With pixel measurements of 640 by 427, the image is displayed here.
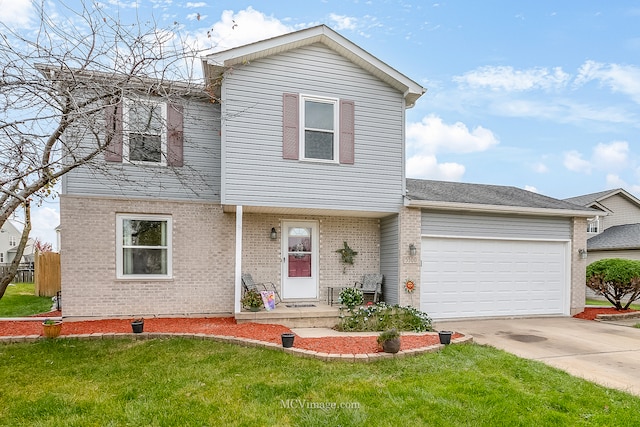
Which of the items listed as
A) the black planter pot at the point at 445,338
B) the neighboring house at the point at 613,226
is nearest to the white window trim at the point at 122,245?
the black planter pot at the point at 445,338

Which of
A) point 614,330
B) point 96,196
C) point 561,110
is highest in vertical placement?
point 561,110

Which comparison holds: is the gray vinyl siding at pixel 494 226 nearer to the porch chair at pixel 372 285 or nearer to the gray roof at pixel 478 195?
the gray roof at pixel 478 195

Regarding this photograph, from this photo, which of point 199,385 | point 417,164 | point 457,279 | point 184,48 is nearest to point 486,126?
point 417,164

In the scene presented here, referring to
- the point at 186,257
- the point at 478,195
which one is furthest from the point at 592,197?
the point at 186,257

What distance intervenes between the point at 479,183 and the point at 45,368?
1292 centimetres

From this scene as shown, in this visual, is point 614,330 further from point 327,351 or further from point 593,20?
point 593,20

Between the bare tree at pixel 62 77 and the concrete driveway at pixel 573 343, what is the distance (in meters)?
7.04

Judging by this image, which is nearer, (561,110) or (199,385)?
(199,385)

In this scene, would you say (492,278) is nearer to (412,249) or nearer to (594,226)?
(412,249)

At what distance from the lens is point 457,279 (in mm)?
9859

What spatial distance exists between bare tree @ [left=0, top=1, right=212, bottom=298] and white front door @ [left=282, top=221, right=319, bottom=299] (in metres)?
5.17

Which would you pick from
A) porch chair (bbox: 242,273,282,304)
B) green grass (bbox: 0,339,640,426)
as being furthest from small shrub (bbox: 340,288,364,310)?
green grass (bbox: 0,339,640,426)

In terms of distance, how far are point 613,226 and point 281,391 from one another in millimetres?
23546

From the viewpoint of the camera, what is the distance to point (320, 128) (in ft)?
29.4
